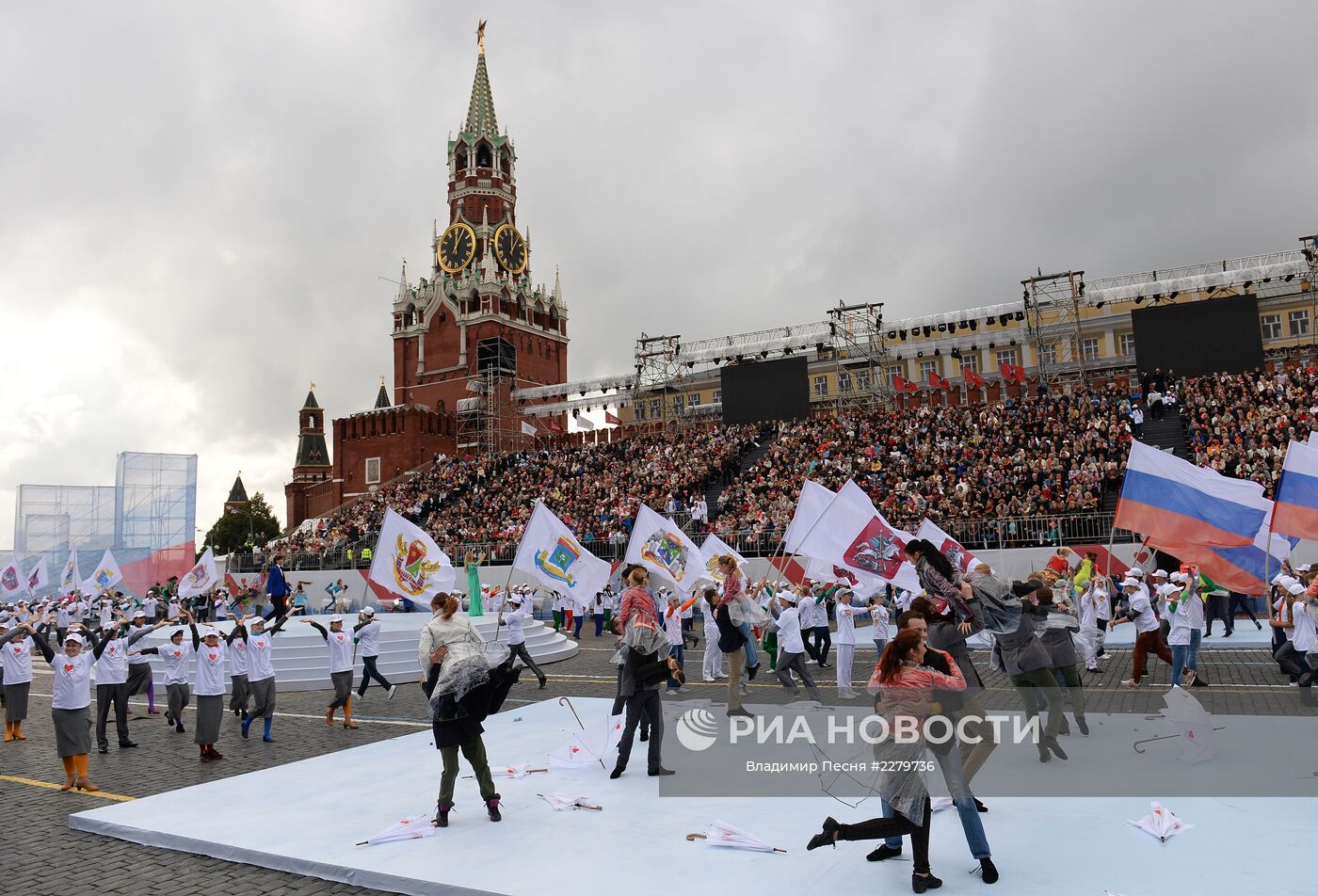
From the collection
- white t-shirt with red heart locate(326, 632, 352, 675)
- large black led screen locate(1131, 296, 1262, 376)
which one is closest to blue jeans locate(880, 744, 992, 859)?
white t-shirt with red heart locate(326, 632, 352, 675)

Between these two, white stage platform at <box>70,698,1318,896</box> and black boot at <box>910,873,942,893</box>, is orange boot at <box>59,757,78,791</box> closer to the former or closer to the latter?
white stage platform at <box>70,698,1318,896</box>

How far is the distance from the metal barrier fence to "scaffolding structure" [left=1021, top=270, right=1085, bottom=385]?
17.0 metres

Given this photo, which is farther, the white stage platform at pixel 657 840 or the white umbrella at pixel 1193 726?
the white umbrella at pixel 1193 726

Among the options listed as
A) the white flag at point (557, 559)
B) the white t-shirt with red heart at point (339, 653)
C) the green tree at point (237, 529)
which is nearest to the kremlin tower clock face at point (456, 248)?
the green tree at point (237, 529)

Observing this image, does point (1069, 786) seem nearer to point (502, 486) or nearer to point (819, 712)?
point (819, 712)

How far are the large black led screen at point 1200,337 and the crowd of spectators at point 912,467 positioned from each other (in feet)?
4.73

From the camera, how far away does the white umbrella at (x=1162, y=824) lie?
6.76 meters

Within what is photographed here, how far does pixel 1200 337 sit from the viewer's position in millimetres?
38156

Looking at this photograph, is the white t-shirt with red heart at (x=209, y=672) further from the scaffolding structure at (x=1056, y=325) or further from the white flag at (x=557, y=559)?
the scaffolding structure at (x=1056, y=325)

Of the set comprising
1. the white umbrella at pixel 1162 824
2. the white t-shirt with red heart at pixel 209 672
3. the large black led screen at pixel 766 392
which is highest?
the large black led screen at pixel 766 392

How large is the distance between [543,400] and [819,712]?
206 feet

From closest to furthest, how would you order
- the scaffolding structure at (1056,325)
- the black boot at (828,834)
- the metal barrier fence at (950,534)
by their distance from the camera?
1. the black boot at (828,834)
2. the metal barrier fence at (950,534)
3. the scaffolding structure at (1056,325)

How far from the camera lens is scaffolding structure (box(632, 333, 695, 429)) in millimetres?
54875

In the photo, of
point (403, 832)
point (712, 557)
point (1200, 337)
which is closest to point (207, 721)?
point (403, 832)
